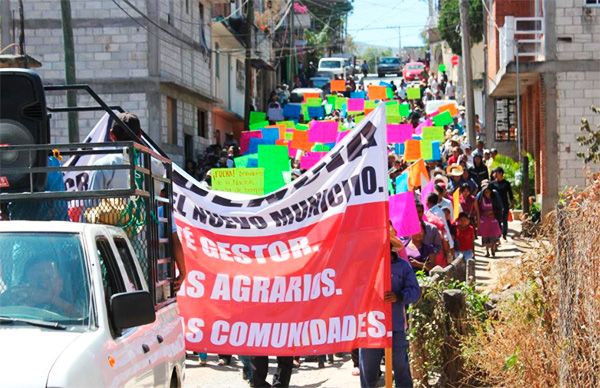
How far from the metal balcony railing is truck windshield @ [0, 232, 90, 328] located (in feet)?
70.5

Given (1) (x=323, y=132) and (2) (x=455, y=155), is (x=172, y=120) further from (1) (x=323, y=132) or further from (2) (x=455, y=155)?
(2) (x=455, y=155)

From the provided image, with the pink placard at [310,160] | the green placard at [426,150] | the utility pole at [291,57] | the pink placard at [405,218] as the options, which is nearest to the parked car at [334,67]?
the utility pole at [291,57]

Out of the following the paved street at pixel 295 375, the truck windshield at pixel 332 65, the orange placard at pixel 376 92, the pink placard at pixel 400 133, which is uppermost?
the truck windshield at pixel 332 65

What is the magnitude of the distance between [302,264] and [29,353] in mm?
4698

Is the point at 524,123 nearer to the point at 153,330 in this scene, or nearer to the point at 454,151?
the point at 454,151

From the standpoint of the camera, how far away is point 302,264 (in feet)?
32.3

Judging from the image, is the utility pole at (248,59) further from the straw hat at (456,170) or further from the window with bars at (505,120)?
the straw hat at (456,170)

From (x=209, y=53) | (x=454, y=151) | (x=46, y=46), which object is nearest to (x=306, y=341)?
(x=454, y=151)

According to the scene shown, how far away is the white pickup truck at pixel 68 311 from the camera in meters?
5.30

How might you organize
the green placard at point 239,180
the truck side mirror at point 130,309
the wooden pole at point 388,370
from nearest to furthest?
the truck side mirror at point 130,309
the wooden pole at point 388,370
the green placard at point 239,180

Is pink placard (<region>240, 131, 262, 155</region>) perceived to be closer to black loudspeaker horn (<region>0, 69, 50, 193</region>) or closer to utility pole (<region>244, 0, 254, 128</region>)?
utility pole (<region>244, 0, 254, 128</region>)

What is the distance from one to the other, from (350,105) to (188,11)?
6.21 meters

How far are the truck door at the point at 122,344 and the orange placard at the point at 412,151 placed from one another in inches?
694

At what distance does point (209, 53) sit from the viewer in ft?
134
